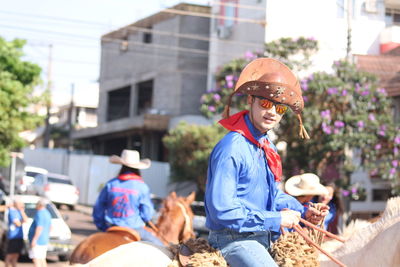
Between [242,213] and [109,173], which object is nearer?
[242,213]

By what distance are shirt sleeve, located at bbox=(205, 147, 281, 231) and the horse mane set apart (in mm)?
990

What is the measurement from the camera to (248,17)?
27812mm

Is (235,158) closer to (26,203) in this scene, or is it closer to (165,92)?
(26,203)

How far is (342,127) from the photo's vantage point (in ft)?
66.5

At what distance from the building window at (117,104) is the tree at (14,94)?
27757mm

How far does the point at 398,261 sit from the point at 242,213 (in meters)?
1.08

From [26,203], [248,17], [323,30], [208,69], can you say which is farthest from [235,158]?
[208,69]

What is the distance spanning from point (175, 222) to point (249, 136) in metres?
6.03

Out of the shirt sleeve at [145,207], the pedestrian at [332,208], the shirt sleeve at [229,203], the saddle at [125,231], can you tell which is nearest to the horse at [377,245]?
the shirt sleeve at [229,203]

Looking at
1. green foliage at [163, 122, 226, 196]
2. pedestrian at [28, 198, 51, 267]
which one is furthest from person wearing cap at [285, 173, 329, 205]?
green foliage at [163, 122, 226, 196]

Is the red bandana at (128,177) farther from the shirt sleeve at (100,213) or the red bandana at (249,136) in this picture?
the red bandana at (249,136)

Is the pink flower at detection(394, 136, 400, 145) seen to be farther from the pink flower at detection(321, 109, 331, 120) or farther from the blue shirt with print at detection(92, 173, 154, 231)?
the blue shirt with print at detection(92, 173, 154, 231)

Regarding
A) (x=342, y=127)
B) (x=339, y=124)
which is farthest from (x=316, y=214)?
(x=342, y=127)

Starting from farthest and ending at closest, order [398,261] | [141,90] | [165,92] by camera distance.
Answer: [141,90]
[165,92]
[398,261]
